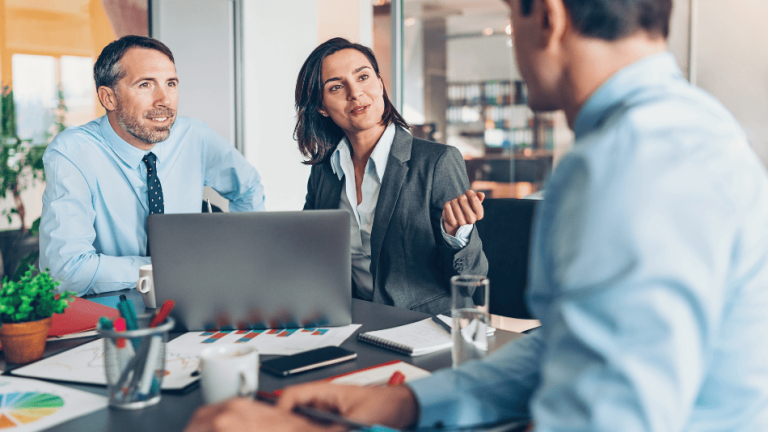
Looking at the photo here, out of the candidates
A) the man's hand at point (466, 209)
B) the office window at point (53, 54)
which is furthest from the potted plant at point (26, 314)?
the office window at point (53, 54)

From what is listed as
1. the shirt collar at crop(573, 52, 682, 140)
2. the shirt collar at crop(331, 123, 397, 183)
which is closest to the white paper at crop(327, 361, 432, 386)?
the shirt collar at crop(573, 52, 682, 140)

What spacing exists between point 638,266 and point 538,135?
3994 mm

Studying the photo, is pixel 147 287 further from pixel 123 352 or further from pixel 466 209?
pixel 466 209

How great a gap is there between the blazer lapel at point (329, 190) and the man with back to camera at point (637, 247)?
1.46m

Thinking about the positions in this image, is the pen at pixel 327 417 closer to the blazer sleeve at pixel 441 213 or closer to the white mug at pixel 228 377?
the white mug at pixel 228 377

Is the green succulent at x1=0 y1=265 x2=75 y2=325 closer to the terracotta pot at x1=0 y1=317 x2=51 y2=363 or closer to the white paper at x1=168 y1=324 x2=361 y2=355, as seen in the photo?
the terracotta pot at x1=0 y1=317 x2=51 y2=363

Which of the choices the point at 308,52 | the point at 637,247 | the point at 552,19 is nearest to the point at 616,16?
the point at 552,19

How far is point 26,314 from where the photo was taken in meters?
1.13

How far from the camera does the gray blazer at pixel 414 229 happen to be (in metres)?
1.86

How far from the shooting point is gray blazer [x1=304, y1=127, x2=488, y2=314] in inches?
73.4

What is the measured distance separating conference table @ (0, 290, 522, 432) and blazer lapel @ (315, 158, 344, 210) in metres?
0.78

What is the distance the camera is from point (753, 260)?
0.56 meters

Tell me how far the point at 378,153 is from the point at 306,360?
1115 mm

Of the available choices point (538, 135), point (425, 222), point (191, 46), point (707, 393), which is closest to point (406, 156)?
point (425, 222)
